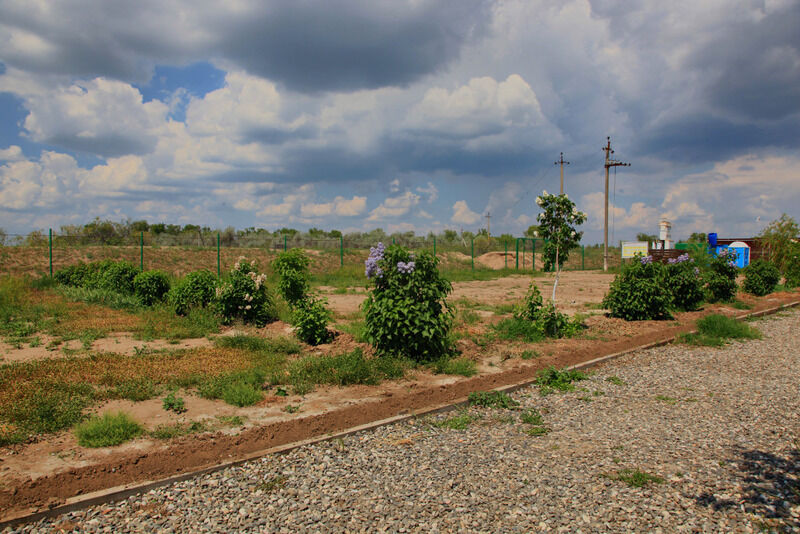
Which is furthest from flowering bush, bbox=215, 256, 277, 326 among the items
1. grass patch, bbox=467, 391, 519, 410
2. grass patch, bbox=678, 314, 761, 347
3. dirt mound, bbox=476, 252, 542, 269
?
dirt mound, bbox=476, 252, 542, 269

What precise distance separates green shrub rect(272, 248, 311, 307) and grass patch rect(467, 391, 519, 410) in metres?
4.14

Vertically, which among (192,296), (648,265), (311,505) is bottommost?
(311,505)

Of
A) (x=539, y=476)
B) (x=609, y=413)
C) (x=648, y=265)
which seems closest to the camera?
(x=539, y=476)

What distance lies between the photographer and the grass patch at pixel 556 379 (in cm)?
620

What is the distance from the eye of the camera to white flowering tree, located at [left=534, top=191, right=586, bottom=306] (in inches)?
368

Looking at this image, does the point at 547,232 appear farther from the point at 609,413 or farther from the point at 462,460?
the point at 462,460

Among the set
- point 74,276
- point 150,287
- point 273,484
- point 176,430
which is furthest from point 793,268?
point 74,276

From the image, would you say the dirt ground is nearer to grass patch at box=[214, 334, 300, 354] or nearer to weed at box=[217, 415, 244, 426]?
weed at box=[217, 415, 244, 426]

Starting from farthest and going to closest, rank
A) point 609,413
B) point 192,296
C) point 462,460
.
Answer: point 192,296, point 609,413, point 462,460

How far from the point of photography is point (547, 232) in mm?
9648

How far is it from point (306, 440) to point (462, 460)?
4.66 ft

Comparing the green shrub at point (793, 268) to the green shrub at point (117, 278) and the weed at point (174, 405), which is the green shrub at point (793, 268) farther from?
the green shrub at point (117, 278)

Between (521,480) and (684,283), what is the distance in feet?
37.1

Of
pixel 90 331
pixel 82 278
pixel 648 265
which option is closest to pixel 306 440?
pixel 90 331
